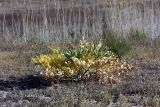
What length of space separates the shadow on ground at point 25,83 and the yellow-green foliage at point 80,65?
0.17m

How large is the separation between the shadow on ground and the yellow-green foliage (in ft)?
0.57

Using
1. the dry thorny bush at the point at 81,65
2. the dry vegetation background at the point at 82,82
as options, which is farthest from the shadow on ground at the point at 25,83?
the dry thorny bush at the point at 81,65

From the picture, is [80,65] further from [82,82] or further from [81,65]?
[82,82]

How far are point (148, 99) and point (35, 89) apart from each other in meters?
1.83

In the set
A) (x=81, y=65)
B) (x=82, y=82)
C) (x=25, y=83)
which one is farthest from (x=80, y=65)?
(x=25, y=83)

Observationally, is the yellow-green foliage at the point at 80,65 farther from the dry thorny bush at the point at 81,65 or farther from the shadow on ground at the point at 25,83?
the shadow on ground at the point at 25,83

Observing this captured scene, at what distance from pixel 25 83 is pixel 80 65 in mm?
1025

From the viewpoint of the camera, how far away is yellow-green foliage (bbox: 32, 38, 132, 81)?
8.34 m

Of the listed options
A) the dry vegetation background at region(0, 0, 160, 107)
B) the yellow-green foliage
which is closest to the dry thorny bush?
the yellow-green foliage

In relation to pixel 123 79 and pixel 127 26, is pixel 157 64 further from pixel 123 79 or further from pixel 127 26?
pixel 127 26

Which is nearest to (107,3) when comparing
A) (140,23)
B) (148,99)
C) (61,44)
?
(140,23)

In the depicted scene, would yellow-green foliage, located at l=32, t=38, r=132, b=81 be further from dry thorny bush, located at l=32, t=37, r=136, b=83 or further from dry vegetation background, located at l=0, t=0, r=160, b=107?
dry vegetation background, located at l=0, t=0, r=160, b=107

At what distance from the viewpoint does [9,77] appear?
932 cm

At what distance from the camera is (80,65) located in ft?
27.2
